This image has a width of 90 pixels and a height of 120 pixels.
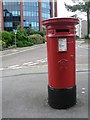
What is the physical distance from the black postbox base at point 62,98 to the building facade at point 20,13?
8212 centimetres

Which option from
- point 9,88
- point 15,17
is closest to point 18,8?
point 15,17

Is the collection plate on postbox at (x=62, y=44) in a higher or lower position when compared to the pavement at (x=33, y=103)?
higher

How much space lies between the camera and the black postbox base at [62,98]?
242 inches

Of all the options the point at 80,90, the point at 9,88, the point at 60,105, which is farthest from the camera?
the point at 9,88

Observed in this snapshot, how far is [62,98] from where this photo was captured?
6.15 metres

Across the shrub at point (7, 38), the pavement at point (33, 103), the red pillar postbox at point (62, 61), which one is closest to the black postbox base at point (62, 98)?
the red pillar postbox at point (62, 61)

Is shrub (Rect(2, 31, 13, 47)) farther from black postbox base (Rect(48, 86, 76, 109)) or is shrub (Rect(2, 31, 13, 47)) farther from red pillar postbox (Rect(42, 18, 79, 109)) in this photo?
black postbox base (Rect(48, 86, 76, 109))

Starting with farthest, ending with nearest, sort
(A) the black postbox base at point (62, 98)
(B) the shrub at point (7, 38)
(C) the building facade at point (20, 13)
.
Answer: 1. (C) the building facade at point (20, 13)
2. (B) the shrub at point (7, 38)
3. (A) the black postbox base at point (62, 98)

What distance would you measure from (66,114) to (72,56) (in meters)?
1.23

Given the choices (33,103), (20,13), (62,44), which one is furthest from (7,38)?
(20,13)

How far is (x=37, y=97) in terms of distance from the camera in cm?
714

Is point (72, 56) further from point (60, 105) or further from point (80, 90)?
point (80, 90)

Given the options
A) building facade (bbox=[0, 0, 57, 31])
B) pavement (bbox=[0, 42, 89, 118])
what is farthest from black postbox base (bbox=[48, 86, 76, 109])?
building facade (bbox=[0, 0, 57, 31])

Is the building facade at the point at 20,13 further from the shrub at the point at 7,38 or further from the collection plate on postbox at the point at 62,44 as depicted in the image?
the collection plate on postbox at the point at 62,44
